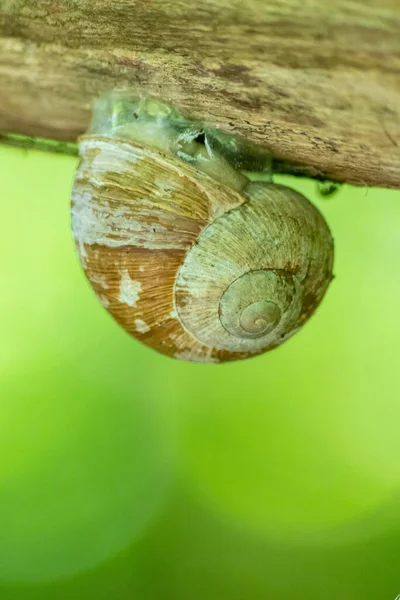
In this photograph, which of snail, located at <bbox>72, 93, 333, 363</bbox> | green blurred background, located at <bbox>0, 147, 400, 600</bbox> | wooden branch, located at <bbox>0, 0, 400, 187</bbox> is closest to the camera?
wooden branch, located at <bbox>0, 0, 400, 187</bbox>

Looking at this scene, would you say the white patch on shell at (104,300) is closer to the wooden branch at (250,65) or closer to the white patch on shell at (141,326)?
the white patch on shell at (141,326)

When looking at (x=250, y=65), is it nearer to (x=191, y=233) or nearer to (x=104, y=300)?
(x=191, y=233)

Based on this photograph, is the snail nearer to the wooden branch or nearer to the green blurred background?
the wooden branch

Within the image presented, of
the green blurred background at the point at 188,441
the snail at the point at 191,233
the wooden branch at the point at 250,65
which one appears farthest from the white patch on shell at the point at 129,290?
the green blurred background at the point at 188,441

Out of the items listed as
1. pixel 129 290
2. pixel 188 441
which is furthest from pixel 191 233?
pixel 188 441

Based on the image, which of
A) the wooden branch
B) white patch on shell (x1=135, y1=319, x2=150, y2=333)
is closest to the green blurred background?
the wooden branch

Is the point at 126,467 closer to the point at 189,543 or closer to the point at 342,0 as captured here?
the point at 189,543
